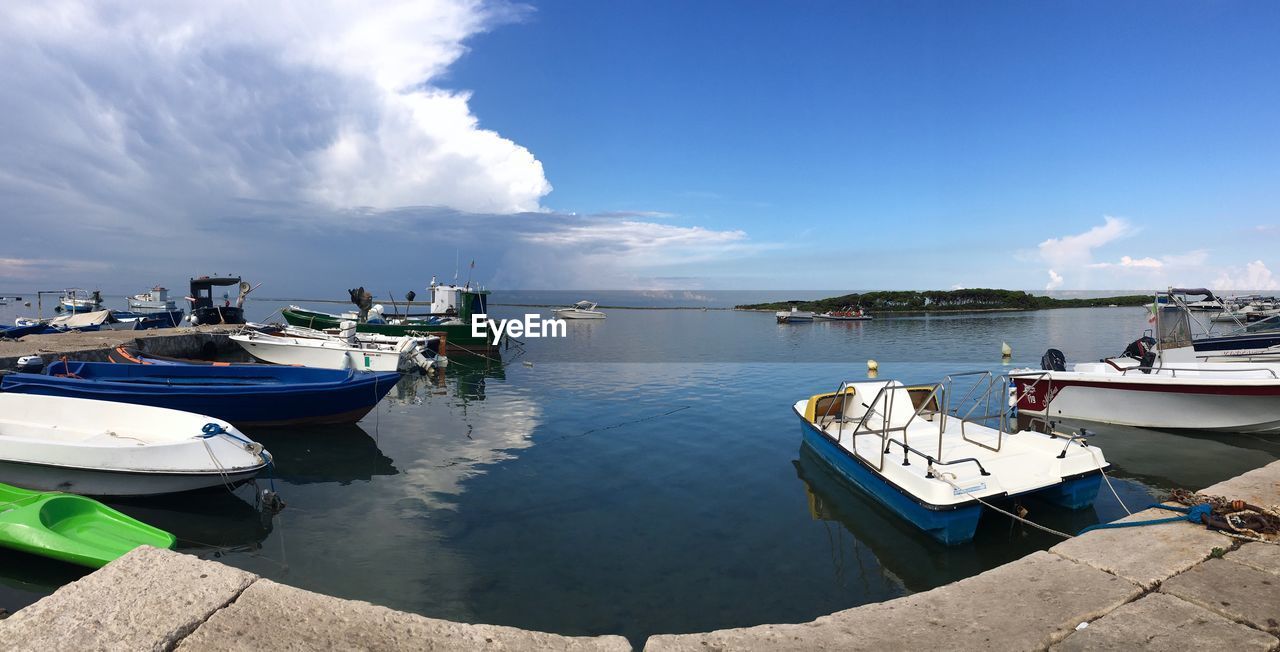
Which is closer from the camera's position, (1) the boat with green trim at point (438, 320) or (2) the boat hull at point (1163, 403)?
(2) the boat hull at point (1163, 403)

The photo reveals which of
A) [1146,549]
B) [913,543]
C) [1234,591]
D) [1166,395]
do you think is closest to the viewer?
[1234,591]

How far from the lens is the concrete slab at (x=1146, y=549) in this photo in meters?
4.40

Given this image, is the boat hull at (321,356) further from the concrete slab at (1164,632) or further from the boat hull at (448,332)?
the concrete slab at (1164,632)

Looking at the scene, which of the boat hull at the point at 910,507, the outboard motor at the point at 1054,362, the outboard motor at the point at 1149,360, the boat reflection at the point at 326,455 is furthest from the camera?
the outboard motor at the point at 1054,362

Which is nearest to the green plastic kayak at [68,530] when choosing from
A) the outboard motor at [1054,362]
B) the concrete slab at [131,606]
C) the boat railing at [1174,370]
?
the concrete slab at [131,606]

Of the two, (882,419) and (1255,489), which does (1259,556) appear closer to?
(1255,489)

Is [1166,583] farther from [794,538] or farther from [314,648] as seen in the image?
[314,648]

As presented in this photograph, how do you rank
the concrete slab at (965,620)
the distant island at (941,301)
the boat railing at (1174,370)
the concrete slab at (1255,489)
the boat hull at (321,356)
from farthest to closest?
the distant island at (941,301)
the boat hull at (321,356)
the boat railing at (1174,370)
the concrete slab at (1255,489)
the concrete slab at (965,620)

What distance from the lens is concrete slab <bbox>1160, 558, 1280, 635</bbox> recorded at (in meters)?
3.73

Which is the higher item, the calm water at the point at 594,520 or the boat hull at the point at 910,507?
the boat hull at the point at 910,507

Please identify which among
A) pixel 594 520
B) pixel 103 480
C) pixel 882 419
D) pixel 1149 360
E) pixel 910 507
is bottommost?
pixel 594 520

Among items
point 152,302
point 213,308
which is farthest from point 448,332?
point 152,302

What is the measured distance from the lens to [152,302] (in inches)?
1992

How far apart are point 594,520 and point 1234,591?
22.2ft
